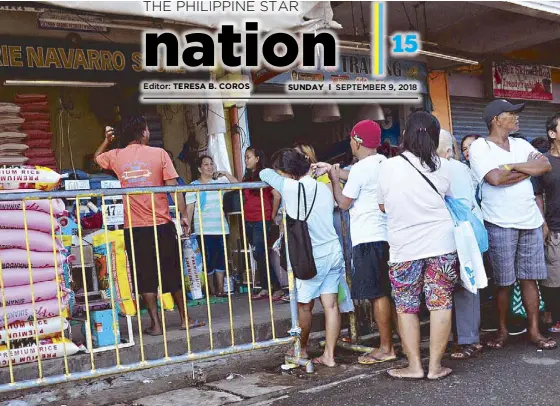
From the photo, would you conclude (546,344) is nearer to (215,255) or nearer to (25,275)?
(215,255)

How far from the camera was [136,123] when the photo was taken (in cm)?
530

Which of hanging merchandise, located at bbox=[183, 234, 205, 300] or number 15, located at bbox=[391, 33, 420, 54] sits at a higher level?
number 15, located at bbox=[391, 33, 420, 54]

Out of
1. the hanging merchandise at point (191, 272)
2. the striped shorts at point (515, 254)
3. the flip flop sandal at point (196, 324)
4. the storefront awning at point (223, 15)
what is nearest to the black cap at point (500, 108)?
the striped shorts at point (515, 254)

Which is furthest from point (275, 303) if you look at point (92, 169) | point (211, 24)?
point (92, 169)

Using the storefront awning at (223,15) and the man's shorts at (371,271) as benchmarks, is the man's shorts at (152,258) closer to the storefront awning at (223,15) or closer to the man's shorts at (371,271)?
the man's shorts at (371,271)

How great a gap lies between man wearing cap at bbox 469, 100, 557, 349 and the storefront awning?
1899 mm

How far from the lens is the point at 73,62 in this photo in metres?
7.66

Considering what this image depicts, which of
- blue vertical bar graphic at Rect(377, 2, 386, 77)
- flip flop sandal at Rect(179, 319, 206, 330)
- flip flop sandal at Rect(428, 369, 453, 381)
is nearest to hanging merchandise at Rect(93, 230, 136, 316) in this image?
flip flop sandal at Rect(179, 319, 206, 330)

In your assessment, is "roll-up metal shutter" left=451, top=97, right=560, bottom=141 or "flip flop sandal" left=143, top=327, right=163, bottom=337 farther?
"roll-up metal shutter" left=451, top=97, right=560, bottom=141

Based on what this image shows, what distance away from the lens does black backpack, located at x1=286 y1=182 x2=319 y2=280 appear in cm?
465

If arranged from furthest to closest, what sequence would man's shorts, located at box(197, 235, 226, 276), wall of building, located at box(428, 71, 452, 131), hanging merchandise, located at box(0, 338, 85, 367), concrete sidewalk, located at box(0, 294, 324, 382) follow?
wall of building, located at box(428, 71, 452, 131) → man's shorts, located at box(197, 235, 226, 276) → concrete sidewalk, located at box(0, 294, 324, 382) → hanging merchandise, located at box(0, 338, 85, 367)

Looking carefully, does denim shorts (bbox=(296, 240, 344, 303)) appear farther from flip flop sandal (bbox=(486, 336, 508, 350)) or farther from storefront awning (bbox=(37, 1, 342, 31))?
storefront awning (bbox=(37, 1, 342, 31))

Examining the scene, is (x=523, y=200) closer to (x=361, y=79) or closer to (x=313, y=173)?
(x=313, y=173)

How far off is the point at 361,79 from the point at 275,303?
4.43 metres
